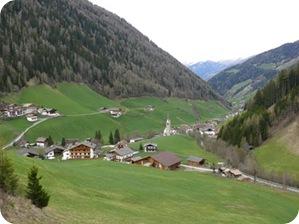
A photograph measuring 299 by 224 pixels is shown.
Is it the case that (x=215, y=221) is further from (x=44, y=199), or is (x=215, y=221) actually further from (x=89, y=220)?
(x=44, y=199)

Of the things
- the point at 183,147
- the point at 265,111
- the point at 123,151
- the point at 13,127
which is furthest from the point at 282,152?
the point at 13,127

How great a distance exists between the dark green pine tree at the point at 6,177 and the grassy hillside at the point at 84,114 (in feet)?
325

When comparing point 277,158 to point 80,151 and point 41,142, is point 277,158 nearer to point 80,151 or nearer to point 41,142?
point 80,151

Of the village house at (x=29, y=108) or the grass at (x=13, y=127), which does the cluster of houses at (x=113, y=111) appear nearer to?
the village house at (x=29, y=108)

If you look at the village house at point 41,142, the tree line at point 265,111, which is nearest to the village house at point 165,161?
the tree line at point 265,111

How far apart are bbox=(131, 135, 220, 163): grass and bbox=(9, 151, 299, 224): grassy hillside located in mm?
30270

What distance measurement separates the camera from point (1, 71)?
160 m

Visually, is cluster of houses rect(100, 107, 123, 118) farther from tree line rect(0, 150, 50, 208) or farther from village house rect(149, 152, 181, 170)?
tree line rect(0, 150, 50, 208)

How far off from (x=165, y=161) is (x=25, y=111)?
7114cm

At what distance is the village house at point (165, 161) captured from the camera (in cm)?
7700

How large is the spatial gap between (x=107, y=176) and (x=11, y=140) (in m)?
66.7

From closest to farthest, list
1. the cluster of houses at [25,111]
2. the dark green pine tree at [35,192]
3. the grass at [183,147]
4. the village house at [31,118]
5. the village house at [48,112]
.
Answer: the dark green pine tree at [35,192]
the grass at [183,147]
the village house at [31,118]
the cluster of houses at [25,111]
the village house at [48,112]

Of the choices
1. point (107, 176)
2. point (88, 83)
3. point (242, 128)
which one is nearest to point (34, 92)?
point (88, 83)

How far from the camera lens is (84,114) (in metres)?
150
